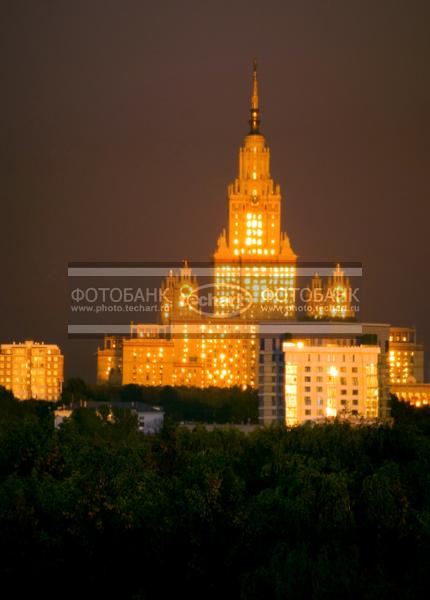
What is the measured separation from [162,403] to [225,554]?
96.1m

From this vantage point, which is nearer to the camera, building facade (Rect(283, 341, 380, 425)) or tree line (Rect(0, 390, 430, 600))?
tree line (Rect(0, 390, 430, 600))

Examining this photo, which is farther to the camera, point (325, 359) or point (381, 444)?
point (325, 359)

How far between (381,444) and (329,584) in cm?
2312

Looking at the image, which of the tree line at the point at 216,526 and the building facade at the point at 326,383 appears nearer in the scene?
the tree line at the point at 216,526

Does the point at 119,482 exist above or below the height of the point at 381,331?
below

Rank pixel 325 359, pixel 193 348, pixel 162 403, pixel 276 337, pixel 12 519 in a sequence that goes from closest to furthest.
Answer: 1. pixel 12 519
2. pixel 325 359
3. pixel 276 337
4. pixel 162 403
5. pixel 193 348

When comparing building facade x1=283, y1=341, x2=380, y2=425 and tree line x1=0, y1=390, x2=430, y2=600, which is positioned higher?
building facade x1=283, y1=341, x2=380, y2=425

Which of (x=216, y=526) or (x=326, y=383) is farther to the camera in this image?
(x=326, y=383)

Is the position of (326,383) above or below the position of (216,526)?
above

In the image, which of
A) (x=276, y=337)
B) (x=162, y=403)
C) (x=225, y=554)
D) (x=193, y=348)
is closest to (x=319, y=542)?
(x=225, y=554)

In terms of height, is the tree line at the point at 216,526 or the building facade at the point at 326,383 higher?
the building facade at the point at 326,383

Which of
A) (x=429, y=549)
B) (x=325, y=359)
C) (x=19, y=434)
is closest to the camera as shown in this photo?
(x=429, y=549)

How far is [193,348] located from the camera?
199875mm

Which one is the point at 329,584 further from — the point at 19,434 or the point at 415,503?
the point at 19,434
